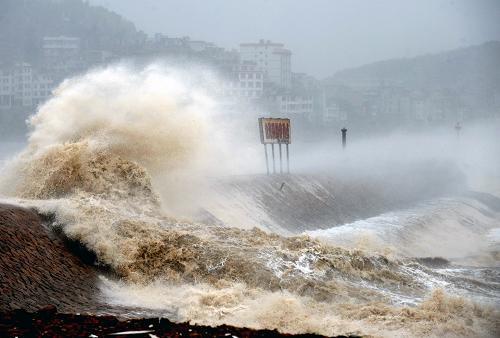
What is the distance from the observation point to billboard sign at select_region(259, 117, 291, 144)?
2997 centimetres

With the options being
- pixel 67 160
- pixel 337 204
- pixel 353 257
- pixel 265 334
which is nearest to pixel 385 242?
pixel 337 204

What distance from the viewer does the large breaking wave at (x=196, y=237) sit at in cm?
1119

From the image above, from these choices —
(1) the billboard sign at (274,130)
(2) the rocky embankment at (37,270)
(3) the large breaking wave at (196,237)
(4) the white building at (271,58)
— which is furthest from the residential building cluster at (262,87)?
(2) the rocky embankment at (37,270)

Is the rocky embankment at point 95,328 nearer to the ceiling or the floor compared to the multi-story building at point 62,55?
nearer to the floor

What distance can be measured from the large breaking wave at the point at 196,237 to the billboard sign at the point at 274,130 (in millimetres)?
2915

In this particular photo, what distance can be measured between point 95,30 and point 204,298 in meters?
141

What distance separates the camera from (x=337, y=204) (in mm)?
29656

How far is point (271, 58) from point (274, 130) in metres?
118

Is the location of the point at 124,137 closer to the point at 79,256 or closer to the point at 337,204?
the point at 79,256

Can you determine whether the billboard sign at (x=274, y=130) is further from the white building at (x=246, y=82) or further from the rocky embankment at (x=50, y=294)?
the white building at (x=246, y=82)

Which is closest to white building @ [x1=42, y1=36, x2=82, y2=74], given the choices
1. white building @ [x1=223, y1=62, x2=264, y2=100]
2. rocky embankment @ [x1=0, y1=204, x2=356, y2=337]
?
white building @ [x1=223, y1=62, x2=264, y2=100]

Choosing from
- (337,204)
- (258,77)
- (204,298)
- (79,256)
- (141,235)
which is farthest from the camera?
(258,77)

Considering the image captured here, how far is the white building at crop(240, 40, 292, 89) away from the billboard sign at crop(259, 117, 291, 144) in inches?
4438

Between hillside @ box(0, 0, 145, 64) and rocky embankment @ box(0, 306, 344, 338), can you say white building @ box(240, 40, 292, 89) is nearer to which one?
hillside @ box(0, 0, 145, 64)
